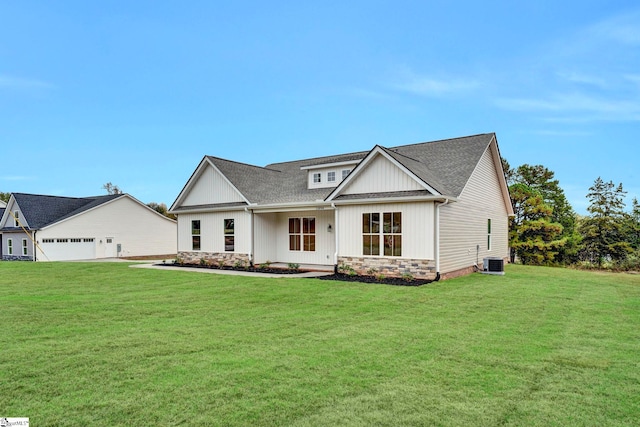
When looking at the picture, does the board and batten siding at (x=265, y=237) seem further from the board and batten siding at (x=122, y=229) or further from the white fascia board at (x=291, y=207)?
the board and batten siding at (x=122, y=229)

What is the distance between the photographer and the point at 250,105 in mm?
22562

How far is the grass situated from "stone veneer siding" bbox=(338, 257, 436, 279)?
9.25ft

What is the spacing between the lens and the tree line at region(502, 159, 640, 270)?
24031 millimetres

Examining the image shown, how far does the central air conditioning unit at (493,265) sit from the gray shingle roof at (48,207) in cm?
2931

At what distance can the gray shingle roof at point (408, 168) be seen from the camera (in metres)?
14.2

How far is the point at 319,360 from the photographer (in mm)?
4789

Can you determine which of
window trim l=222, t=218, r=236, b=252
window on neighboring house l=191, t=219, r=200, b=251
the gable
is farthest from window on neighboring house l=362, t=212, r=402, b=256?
the gable

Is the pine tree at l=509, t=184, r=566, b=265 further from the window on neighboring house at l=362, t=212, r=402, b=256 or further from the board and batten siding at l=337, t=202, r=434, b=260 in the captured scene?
the window on neighboring house at l=362, t=212, r=402, b=256

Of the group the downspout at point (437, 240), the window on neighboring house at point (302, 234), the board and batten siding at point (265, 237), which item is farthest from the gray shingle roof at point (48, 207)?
the downspout at point (437, 240)

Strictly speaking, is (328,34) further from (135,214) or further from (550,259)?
(135,214)

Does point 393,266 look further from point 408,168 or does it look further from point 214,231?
point 214,231

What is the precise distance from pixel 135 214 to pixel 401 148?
25.0 meters

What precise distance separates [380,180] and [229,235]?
824 centimetres

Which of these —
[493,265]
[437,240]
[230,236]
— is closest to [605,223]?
[493,265]
